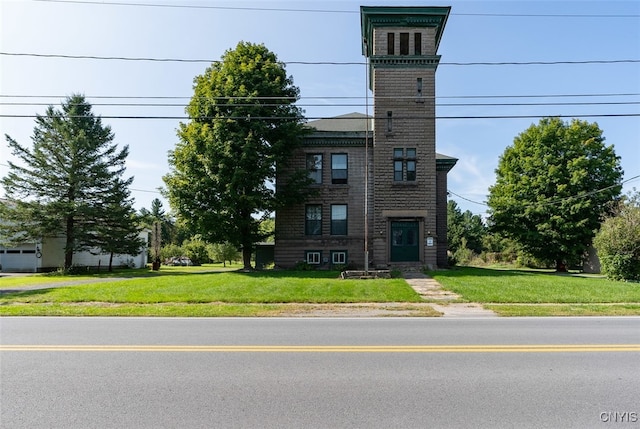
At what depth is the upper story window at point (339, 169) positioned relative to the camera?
2678 centimetres

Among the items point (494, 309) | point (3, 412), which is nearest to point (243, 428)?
point (3, 412)

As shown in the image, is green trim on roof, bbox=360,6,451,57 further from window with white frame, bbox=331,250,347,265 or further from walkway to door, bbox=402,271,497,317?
walkway to door, bbox=402,271,497,317

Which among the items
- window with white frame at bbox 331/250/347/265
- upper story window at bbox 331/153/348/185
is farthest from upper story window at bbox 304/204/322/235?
upper story window at bbox 331/153/348/185

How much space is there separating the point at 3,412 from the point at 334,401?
3.65 metres

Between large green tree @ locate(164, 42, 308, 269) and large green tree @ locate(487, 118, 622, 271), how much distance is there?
20.3 meters

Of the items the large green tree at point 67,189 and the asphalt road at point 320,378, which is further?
the large green tree at point 67,189

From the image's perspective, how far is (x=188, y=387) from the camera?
5.05 m

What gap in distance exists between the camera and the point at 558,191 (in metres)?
32.2

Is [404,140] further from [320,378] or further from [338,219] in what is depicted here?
[320,378]

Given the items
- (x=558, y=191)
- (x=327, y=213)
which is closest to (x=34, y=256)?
(x=327, y=213)

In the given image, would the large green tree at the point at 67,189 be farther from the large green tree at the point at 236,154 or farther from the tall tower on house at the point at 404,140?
the tall tower on house at the point at 404,140

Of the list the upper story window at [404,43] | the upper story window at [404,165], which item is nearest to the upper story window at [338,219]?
the upper story window at [404,165]

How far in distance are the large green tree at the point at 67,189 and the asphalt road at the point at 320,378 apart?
24.4 m

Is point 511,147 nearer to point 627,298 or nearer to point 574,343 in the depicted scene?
point 627,298
